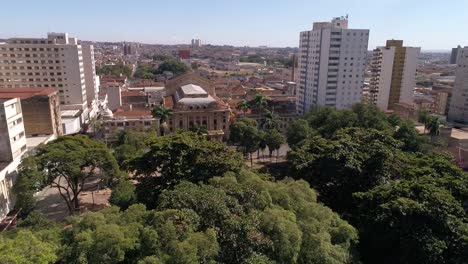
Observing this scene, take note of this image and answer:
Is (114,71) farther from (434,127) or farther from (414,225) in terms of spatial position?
(414,225)

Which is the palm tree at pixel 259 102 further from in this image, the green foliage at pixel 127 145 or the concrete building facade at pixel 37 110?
the concrete building facade at pixel 37 110

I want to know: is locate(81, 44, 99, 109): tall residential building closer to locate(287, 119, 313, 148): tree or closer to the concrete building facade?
the concrete building facade

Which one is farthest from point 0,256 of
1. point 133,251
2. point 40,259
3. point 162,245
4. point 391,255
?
point 391,255

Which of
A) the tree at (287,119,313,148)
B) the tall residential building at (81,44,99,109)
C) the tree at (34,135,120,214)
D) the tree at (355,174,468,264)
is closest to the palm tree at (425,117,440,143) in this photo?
the tree at (287,119,313,148)

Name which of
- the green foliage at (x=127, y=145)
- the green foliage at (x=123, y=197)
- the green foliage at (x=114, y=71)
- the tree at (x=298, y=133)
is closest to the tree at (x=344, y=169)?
the green foliage at (x=123, y=197)

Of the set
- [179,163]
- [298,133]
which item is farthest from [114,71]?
[179,163]

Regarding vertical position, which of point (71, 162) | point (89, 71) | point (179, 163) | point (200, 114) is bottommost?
point (200, 114)
